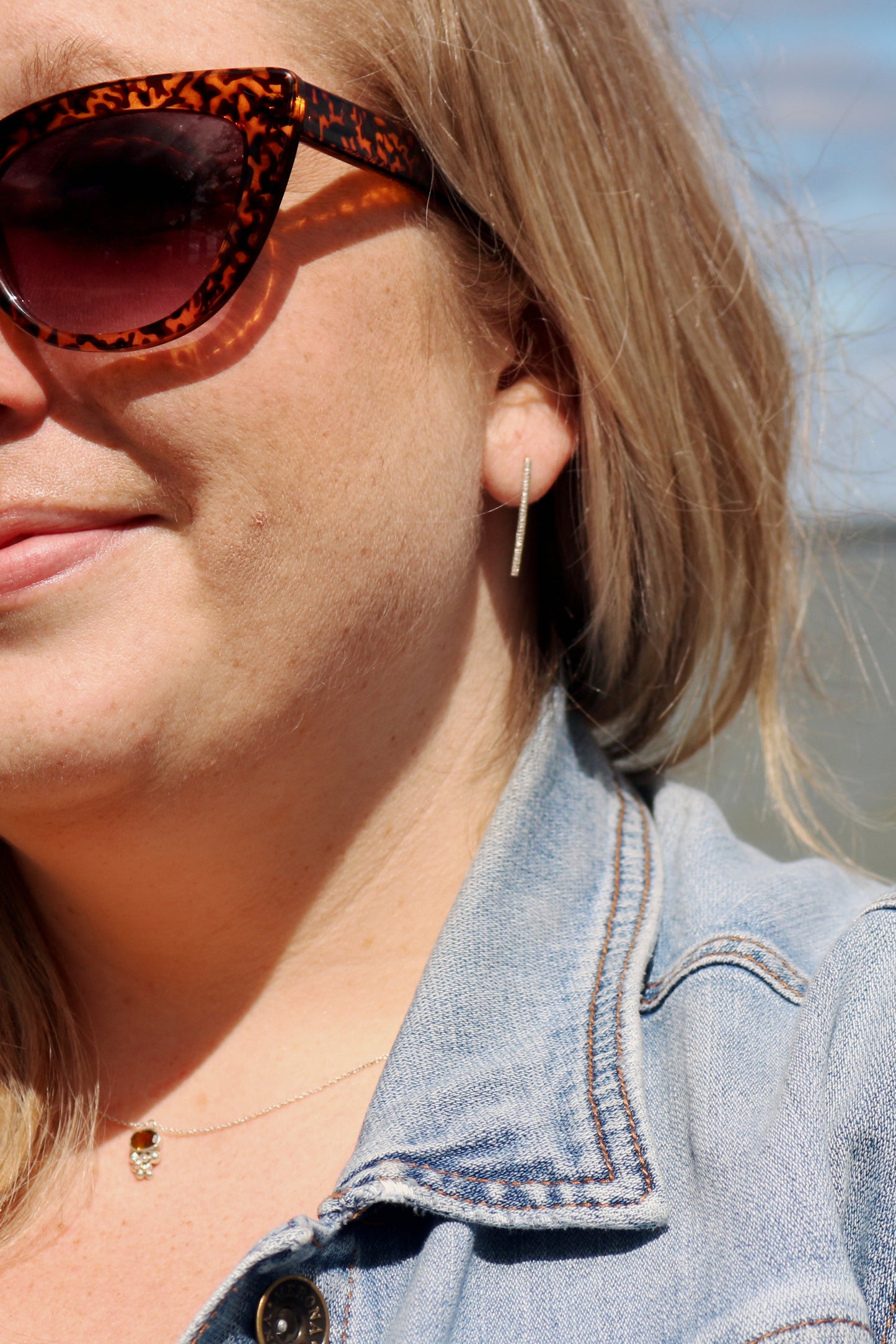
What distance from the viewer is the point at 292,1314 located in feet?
4.42

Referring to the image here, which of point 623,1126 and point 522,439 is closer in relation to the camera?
point 623,1126

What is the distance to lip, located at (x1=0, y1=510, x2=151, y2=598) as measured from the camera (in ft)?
4.67

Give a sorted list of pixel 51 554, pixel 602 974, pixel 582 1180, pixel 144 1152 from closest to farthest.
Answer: pixel 582 1180
pixel 51 554
pixel 602 974
pixel 144 1152

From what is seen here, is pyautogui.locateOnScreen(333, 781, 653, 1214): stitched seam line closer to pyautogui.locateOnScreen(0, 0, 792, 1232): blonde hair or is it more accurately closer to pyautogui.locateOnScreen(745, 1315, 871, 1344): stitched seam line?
pyautogui.locateOnScreen(745, 1315, 871, 1344): stitched seam line

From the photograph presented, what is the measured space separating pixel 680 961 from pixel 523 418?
761 millimetres

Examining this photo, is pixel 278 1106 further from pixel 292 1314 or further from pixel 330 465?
pixel 330 465

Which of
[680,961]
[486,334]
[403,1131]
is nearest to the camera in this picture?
[403,1131]

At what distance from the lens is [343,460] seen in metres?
1.47

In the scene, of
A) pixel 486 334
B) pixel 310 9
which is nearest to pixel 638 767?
pixel 486 334

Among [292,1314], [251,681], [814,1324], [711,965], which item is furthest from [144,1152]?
[814,1324]

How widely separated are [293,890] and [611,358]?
2.82 feet

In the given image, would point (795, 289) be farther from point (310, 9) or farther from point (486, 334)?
point (310, 9)

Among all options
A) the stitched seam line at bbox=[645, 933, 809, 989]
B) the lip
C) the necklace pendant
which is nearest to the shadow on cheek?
the lip

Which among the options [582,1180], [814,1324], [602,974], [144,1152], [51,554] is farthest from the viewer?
[144,1152]
